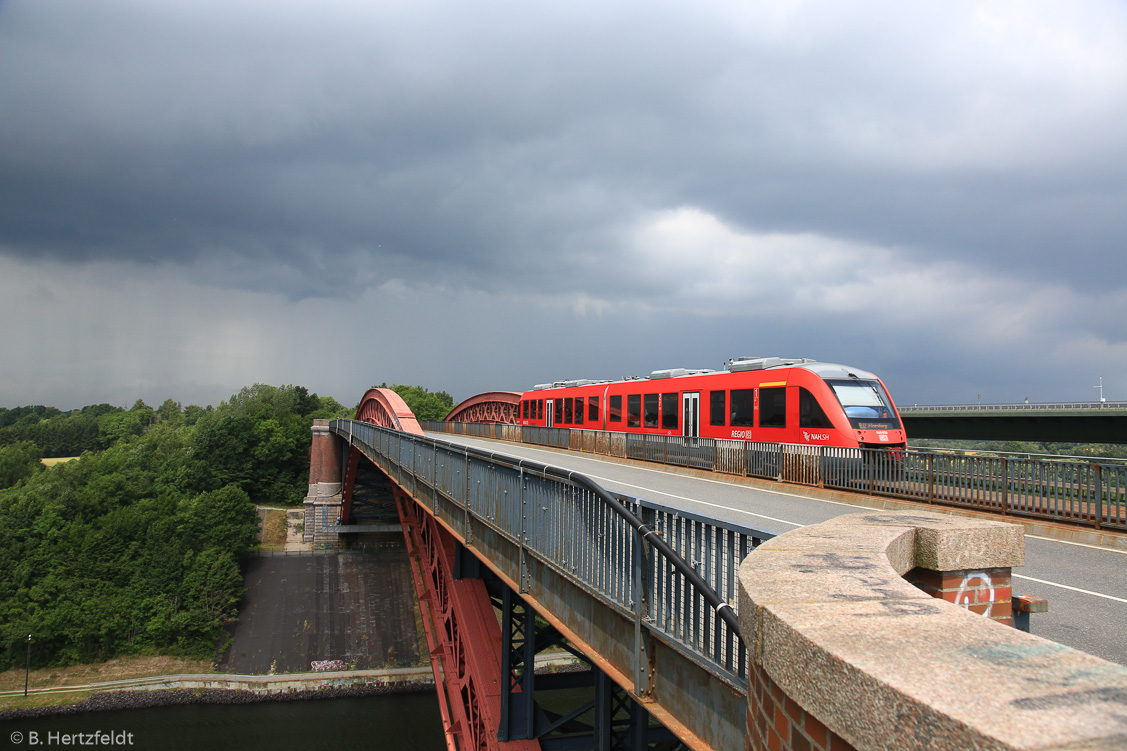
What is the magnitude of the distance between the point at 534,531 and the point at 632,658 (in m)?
2.23

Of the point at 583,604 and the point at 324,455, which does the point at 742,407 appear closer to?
the point at 583,604

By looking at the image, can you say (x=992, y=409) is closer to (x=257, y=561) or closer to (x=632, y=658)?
(x=632, y=658)

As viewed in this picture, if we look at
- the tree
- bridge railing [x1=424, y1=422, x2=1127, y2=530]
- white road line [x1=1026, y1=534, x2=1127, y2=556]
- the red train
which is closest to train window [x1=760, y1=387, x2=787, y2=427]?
the red train

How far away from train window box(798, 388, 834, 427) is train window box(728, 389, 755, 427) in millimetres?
1933

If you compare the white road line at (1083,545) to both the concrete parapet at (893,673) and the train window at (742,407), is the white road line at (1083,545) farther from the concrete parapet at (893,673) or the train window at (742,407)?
the concrete parapet at (893,673)

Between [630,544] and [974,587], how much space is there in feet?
7.49

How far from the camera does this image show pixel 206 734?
99.7ft

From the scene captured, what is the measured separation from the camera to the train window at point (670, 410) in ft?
72.5

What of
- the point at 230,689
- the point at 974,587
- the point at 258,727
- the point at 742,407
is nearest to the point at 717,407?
the point at 742,407

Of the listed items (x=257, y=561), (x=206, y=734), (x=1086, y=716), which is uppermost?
(x=1086, y=716)

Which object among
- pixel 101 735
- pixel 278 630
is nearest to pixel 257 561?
pixel 278 630

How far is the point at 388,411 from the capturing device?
3525 centimetres

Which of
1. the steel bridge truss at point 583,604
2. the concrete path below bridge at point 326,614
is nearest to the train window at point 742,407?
the steel bridge truss at point 583,604

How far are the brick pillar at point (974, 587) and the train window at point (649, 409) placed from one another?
19.2m
